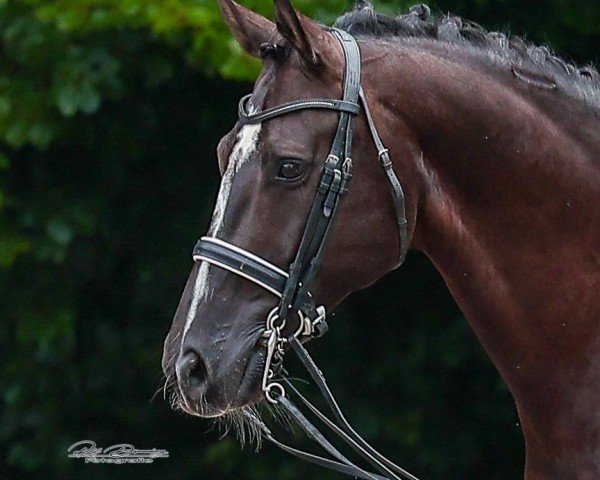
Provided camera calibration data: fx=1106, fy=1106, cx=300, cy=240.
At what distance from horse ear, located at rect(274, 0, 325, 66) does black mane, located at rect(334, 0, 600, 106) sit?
18 centimetres

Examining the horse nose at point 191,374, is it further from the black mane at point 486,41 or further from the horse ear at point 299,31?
the black mane at point 486,41

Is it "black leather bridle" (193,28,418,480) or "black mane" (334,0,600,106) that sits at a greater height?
"black mane" (334,0,600,106)

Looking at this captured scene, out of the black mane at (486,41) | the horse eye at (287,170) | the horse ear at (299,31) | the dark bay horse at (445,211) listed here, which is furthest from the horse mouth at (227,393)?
the black mane at (486,41)

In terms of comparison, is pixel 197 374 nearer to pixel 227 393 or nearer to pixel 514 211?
pixel 227 393

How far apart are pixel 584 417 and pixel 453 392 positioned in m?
1.78

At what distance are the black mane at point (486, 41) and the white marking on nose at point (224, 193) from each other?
321 mm

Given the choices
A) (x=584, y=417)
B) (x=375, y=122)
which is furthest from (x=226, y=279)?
(x=584, y=417)

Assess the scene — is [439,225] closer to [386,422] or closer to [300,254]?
[300,254]

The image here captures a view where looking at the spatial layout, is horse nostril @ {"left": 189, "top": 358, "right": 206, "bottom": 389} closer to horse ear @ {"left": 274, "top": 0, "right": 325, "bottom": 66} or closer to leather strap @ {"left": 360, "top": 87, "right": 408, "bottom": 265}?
leather strap @ {"left": 360, "top": 87, "right": 408, "bottom": 265}

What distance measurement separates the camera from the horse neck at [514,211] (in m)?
1.92

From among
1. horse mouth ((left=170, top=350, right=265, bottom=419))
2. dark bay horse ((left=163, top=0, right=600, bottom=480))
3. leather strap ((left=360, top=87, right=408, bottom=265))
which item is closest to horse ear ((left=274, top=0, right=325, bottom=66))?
dark bay horse ((left=163, top=0, right=600, bottom=480))

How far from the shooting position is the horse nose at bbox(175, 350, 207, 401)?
1.82 metres

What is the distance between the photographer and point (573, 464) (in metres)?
1.90

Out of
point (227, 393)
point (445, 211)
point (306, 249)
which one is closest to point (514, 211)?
point (445, 211)
